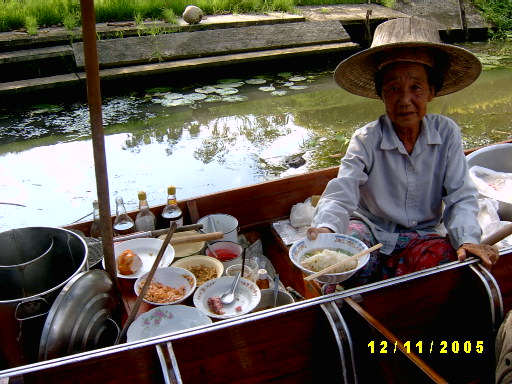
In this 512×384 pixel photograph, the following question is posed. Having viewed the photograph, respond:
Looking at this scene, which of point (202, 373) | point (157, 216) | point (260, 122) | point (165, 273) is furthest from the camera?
point (260, 122)

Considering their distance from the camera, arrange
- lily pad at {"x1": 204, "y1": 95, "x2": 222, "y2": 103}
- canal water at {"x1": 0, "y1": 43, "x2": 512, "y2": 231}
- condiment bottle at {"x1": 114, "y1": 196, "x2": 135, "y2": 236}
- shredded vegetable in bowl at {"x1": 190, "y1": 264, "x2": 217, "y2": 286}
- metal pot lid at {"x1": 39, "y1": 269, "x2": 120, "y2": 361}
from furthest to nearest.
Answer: lily pad at {"x1": 204, "y1": 95, "x2": 222, "y2": 103}, canal water at {"x1": 0, "y1": 43, "x2": 512, "y2": 231}, condiment bottle at {"x1": 114, "y1": 196, "x2": 135, "y2": 236}, shredded vegetable in bowl at {"x1": 190, "y1": 264, "x2": 217, "y2": 286}, metal pot lid at {"x1": 39, "y1": 269, "x2": 120, "y2": 361}

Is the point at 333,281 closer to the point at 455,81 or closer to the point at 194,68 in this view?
the point at 455,81

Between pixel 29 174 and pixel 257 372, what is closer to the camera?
pixel 257 372

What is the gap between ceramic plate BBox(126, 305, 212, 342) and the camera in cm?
187

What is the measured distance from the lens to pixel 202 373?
1571 mm

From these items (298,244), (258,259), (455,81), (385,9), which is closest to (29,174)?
(258,259)

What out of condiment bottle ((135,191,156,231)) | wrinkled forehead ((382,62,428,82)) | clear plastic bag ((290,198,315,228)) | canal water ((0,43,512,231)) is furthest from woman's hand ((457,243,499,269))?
canal water ((0,43,512,231))

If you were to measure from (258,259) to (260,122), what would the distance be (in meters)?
3.56

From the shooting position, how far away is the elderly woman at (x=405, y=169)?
6.91 feet

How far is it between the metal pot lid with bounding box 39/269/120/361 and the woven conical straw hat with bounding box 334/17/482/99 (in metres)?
1.65

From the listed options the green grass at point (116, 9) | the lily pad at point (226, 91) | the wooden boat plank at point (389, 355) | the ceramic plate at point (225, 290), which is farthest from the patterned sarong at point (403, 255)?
the green grass at point (116, 9)

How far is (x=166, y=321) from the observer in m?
1.92
